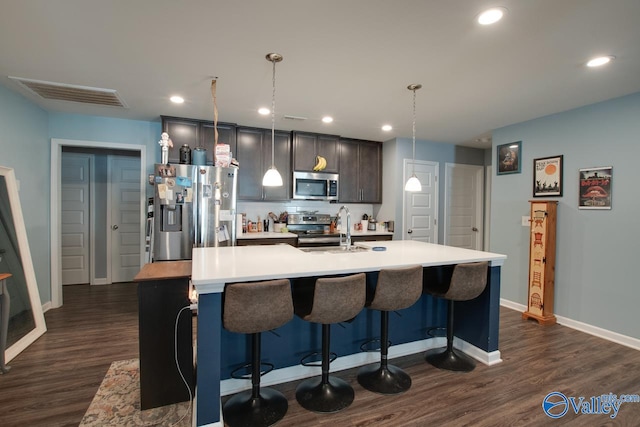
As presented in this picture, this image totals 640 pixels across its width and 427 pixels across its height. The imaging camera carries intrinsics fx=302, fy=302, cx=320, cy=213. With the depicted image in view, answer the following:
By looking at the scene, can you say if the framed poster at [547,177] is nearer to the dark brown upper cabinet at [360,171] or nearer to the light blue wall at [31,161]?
the dark brown upper cabinet at [360,171]

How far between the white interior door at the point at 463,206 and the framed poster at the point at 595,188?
2117 millimetres

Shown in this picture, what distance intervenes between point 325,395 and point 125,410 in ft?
4.30

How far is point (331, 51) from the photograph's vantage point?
224 centimetres

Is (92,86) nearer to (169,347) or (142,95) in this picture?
(142,95)

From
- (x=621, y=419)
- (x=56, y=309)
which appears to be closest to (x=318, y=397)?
(x=621, y=419)

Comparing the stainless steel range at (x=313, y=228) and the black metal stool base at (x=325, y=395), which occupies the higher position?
the stainless steel range at (x=313, y=228)

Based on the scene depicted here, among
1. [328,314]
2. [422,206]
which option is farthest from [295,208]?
[328,314]

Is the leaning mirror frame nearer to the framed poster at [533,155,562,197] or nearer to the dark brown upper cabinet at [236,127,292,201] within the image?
the dark brown upper cabinet at [236,127,292,201]

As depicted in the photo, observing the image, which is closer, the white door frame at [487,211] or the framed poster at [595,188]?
the framed poster at [595,188]

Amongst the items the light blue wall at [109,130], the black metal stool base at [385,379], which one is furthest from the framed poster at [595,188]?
the light blue wall at [109,130]

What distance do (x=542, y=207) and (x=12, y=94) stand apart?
580cm

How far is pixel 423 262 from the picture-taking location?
221cm

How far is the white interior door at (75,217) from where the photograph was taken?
4.84 m

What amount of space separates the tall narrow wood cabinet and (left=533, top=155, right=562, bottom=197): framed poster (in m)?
0.19
